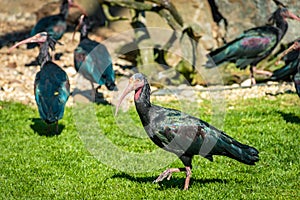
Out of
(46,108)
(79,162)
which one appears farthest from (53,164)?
(46,108)

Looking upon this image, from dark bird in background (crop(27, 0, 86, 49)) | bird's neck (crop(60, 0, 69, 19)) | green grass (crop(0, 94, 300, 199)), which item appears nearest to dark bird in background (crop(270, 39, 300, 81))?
green grass (crop(0, 94, 300, 199))

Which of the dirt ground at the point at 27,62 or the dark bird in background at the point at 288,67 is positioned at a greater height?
the dark bird in background at the point at 288,67

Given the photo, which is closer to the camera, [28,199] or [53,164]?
[28,199]

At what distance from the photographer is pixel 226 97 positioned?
12.7 meters

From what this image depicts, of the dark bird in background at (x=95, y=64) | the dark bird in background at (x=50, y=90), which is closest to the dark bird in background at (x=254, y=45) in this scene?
the dark bird in background at (x=95, y=64)

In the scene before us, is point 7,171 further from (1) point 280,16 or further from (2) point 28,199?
(1) point 280,16

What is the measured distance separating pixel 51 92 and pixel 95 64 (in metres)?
2.35

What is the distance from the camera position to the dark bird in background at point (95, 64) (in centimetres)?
1184

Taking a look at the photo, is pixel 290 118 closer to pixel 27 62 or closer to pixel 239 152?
pixel 239 152

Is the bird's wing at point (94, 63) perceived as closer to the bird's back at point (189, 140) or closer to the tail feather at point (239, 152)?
the bird's back at point (189, 140)

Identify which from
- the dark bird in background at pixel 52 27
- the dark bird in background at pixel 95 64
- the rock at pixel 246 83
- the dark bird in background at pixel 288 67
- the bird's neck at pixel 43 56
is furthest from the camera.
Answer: the dark bird in background at pixel 52 27

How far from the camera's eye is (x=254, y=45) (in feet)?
42.7

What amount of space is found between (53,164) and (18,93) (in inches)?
184

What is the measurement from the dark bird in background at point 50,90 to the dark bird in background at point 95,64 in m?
1.17
